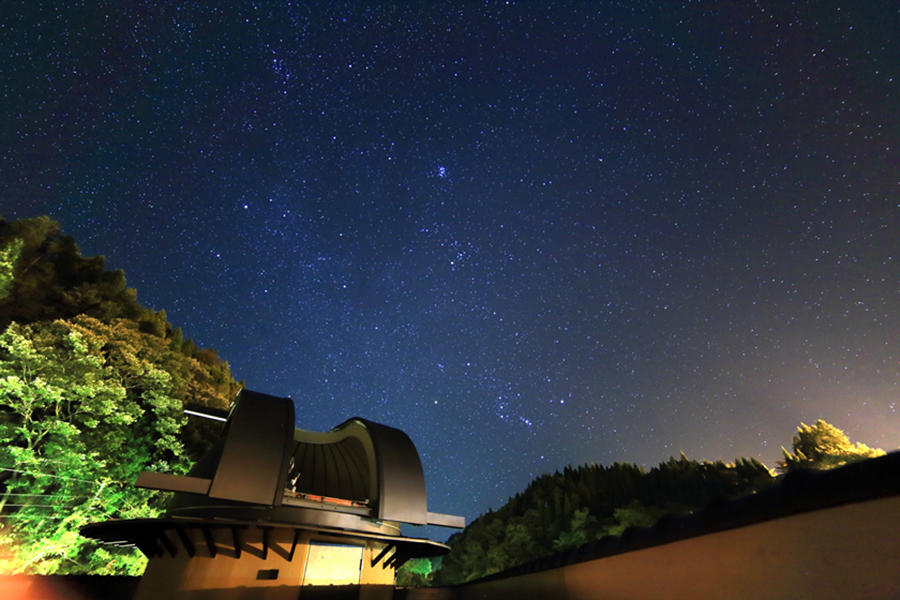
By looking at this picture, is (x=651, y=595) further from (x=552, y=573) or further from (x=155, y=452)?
(x=155, y=452)

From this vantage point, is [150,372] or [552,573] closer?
[552,573]

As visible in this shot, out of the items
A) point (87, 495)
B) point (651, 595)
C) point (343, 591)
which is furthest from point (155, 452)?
point (651, 595)

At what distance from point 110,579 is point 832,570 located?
15410mm

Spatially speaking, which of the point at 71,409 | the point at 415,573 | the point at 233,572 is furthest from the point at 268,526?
the point at 415,573

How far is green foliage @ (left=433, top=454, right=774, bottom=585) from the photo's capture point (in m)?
30.5

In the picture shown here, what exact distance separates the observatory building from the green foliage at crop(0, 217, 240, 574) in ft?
20.3

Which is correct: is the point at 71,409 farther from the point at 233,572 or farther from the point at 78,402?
the point at 233,572

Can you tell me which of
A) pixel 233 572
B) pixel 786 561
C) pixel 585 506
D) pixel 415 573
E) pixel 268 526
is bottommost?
pixel 786 561

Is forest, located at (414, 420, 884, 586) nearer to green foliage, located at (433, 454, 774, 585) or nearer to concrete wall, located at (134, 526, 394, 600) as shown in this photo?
green foliage, located at (433, 454, 774, 585)

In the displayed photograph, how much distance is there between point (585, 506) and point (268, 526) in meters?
34.9

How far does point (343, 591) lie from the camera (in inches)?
333

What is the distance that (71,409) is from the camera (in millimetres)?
15078

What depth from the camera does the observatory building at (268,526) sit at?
7.42m

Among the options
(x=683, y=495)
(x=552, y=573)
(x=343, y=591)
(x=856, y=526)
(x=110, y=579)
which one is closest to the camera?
(x=856, y=526)
